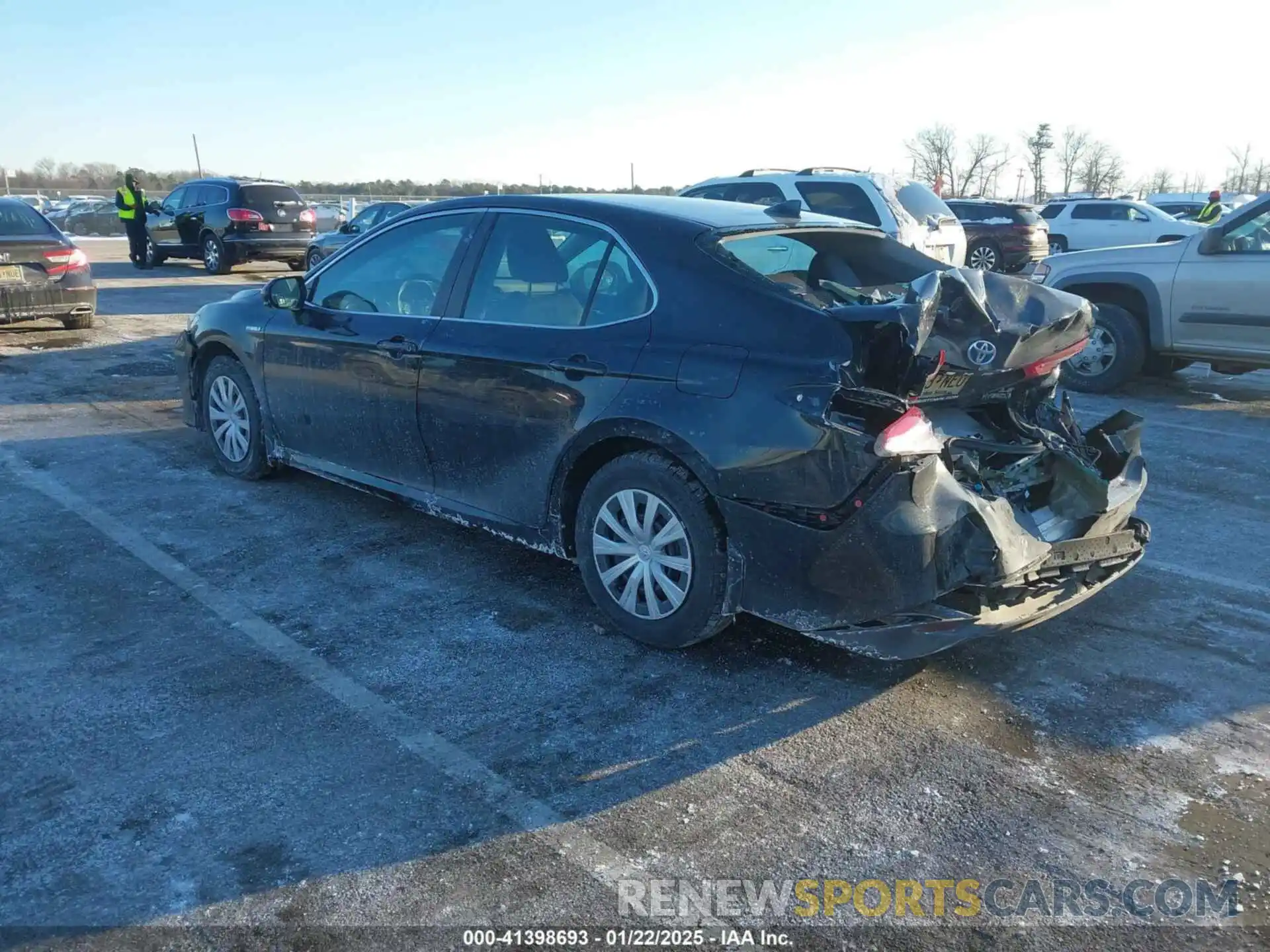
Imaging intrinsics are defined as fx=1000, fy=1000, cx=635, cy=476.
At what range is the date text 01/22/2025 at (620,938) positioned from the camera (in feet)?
8.02

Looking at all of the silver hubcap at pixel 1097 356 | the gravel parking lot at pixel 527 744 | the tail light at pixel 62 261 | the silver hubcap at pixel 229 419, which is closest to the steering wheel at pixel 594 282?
the gravel parking lot at pixel 527 744

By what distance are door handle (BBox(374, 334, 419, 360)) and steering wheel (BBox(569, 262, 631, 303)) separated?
0.90 m

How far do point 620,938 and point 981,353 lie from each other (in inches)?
93.1

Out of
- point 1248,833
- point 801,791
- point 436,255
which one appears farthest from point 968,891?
point 436,255

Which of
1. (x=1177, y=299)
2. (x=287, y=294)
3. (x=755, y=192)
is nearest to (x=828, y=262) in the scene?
(x=287, y=294)

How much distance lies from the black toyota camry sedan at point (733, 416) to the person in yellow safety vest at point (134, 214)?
652 inches

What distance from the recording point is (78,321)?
454 inches

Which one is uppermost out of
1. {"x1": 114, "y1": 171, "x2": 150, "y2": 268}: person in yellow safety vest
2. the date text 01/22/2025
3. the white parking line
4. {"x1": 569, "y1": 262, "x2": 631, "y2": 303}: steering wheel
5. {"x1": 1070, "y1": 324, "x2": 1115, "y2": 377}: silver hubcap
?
{"x1": 114, "y1": 171, "x2": 150, "y2": 268}: person in yellow safety vest

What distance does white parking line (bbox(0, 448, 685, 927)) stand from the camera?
276 cm

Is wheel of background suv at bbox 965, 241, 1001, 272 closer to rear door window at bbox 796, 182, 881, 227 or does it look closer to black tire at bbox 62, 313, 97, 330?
rear door window at bbox 796, 182, 881, 227

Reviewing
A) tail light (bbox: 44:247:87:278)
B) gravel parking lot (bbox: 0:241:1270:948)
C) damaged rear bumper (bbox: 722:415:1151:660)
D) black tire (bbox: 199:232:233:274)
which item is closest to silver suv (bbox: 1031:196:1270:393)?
gravel parking lot (bbox: 0:241:1270:948)

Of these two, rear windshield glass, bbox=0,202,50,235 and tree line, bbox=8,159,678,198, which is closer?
rear windshield glass, bbox=0,202,50,235

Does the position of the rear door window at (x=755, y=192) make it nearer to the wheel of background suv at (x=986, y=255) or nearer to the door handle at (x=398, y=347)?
the door handle at (x=398, y=347)

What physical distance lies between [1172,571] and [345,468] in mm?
4149
